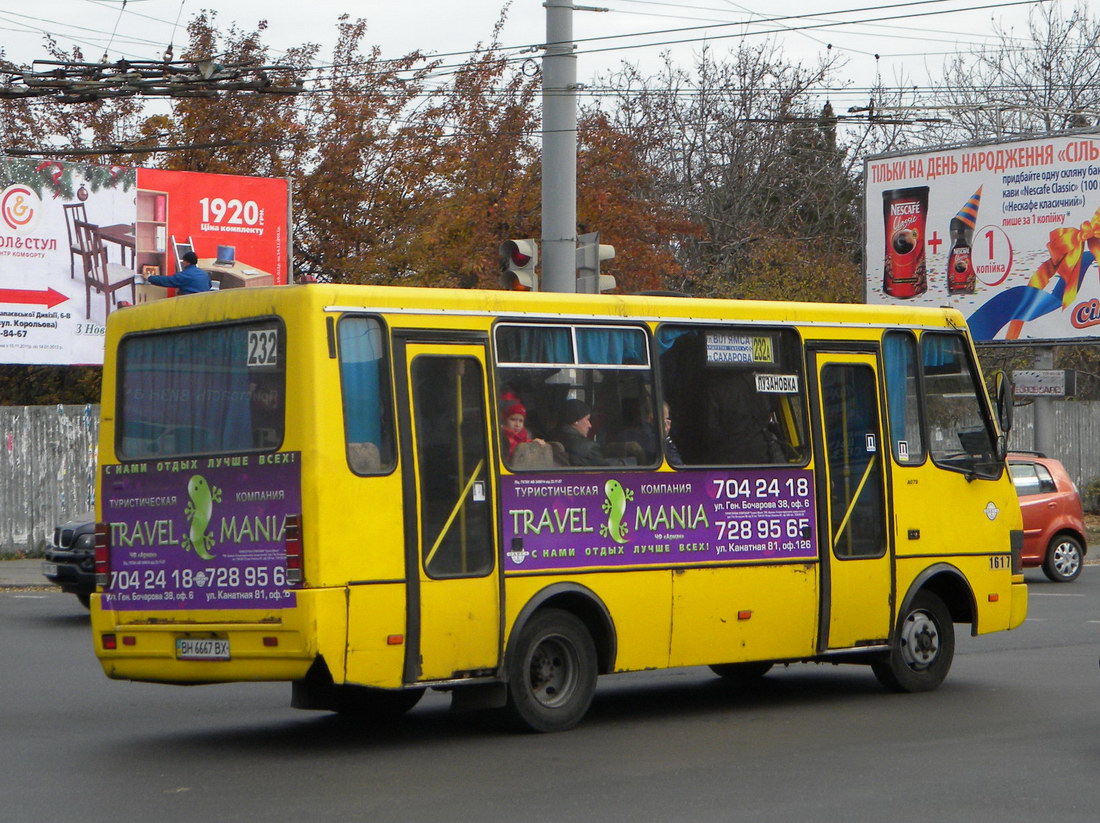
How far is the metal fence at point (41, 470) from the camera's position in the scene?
2758 cm

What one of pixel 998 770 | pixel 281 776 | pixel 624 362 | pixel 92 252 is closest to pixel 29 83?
pixel 92 252

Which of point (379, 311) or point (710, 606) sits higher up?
point (379, 311)

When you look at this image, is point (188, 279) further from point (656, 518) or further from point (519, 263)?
point (656, 518)

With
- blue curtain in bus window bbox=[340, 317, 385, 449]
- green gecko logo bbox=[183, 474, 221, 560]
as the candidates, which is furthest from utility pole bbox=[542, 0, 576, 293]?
green gecko logo bbox=[183, 474, 221, 560]

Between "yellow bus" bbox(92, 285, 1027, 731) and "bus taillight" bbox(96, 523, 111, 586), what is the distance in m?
0.03

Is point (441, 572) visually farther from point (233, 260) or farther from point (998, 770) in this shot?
point (233, 260)

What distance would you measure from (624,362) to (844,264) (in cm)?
3402

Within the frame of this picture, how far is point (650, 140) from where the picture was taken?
45875 millimetres

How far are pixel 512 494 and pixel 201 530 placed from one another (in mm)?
1795

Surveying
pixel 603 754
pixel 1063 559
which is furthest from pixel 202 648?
pixel 1063 559

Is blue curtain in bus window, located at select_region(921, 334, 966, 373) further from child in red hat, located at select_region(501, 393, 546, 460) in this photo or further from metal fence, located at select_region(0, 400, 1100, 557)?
metal fence, located at select_region(0, 400, 1100, 557)

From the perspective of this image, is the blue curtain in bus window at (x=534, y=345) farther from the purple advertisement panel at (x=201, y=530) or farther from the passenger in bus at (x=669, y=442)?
the purple advertisement panel at (x=201, y=530)

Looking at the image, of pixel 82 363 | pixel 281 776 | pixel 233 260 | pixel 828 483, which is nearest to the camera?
pixel 281 776

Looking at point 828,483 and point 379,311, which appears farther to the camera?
point 828,483
